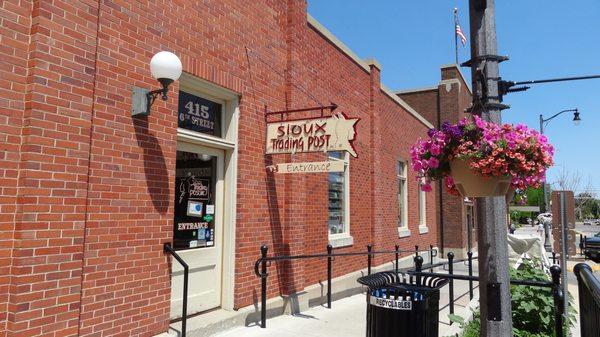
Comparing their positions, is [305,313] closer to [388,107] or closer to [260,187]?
[260,187]

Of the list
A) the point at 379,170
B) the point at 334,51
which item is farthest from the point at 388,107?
the point at 334,51

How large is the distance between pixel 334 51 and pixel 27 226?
284 inches

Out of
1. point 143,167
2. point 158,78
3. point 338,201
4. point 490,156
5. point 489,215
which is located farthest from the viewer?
point 338,201

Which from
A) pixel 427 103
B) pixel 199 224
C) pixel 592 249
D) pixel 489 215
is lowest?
pixel 592 249

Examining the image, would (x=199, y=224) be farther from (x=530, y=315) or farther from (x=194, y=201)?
(x=530, y=315)

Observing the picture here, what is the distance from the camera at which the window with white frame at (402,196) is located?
1448cm

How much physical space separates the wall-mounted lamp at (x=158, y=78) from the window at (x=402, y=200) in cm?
1038

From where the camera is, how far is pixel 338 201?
9898 mm

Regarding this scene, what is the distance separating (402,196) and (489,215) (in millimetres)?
11486

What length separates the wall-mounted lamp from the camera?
4652mm

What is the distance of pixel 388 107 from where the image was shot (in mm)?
13352

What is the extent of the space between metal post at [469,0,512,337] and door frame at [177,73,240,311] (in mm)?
3504

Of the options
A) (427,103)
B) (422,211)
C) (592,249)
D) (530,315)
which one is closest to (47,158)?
(530,315)

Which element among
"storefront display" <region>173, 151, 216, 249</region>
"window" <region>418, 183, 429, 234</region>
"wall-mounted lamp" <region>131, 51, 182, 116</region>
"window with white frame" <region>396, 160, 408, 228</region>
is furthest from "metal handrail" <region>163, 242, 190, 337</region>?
"window" <region>418, 183, 429, 234</region>
